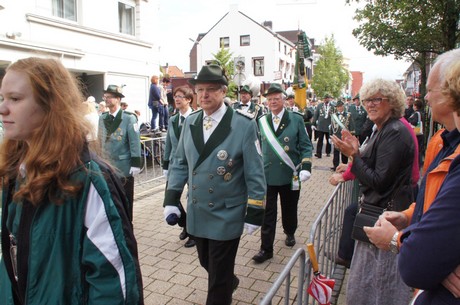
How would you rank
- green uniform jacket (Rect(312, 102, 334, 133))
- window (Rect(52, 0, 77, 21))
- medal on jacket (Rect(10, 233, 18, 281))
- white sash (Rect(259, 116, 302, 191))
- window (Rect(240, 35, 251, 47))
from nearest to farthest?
medal on jacket (Rect(10, 233, 18, 281)) → white sash (Rect(259, 116, 302, 191)) → window (Rect(52, 0, 77, 21)) → green uniform jacket (Rect(312, 102, 334, 133)) → window (Rect(240, 35, 251, 47))

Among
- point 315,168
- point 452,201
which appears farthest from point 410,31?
point 452,201

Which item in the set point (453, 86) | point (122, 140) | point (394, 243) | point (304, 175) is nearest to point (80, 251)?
point (394, 243)

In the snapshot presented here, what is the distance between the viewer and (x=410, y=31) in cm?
1181

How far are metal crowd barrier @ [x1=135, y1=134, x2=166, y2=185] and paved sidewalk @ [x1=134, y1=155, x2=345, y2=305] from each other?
2.40m

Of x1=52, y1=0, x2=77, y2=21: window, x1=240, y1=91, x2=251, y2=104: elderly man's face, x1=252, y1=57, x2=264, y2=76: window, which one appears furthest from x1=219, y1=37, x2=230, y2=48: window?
x1=240, y1=91, x2=251, y2=104: elderly man's face

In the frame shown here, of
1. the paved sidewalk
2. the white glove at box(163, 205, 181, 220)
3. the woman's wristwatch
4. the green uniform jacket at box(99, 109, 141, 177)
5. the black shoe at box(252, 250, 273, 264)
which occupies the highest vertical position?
the green uniform jacket at box(99, 109, 141, 177)

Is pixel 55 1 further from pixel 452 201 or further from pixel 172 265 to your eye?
pixel 452 201

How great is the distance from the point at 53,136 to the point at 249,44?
156ft

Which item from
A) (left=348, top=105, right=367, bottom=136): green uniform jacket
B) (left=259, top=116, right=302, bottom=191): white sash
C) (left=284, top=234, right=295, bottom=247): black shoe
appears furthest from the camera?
(left=348, top=105, right=367, bottom=136): green uniform jacket

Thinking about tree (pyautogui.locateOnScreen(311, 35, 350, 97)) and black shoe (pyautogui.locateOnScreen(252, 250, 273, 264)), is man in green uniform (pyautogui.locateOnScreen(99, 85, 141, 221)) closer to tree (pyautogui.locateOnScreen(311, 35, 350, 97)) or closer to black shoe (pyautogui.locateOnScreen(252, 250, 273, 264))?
black shoe (pyautogui.locateOnScreen(252, 250, 273, 264))

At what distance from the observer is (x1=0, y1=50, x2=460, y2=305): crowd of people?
4.86 ft

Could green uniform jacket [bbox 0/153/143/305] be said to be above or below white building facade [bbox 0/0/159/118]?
below

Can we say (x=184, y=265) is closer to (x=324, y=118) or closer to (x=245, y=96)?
(x=245, y=96)

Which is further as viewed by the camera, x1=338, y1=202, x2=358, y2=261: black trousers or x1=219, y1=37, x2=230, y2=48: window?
x1=219, y1=37, x2=230, y2=48: window
